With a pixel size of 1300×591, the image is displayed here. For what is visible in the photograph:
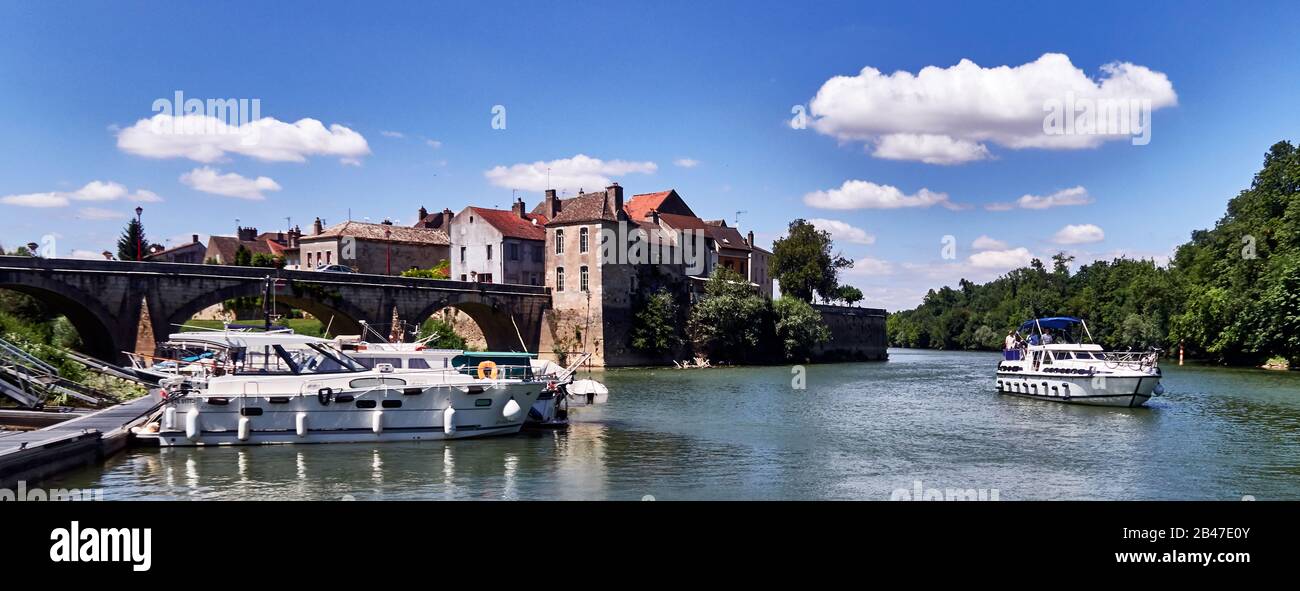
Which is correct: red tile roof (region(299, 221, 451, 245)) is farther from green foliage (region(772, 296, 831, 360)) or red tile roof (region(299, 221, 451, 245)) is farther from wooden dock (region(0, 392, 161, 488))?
wooden dock (region(0, 392, 161, 488))

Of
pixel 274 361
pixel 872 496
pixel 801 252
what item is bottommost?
pixel 872 496

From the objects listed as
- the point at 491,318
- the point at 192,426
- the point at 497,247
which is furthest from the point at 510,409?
Result: the point at 497,247

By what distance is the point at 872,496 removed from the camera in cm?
2238

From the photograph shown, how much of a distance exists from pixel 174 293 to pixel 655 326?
120 feet

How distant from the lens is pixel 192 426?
28453 millimetres

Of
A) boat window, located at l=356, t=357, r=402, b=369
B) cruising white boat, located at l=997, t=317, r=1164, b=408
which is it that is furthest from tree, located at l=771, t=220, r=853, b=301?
boat window, located at l=356, t=357, r=402, b=369

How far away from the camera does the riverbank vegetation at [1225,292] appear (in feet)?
230

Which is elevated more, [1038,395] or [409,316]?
[409,316]

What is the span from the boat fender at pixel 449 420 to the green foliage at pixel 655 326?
155 ft

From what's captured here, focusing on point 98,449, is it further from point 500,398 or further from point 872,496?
point 872,496

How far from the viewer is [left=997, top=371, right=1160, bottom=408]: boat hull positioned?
4275cm

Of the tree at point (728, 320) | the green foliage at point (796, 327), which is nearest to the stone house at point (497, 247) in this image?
the tree at point (728, 320)
